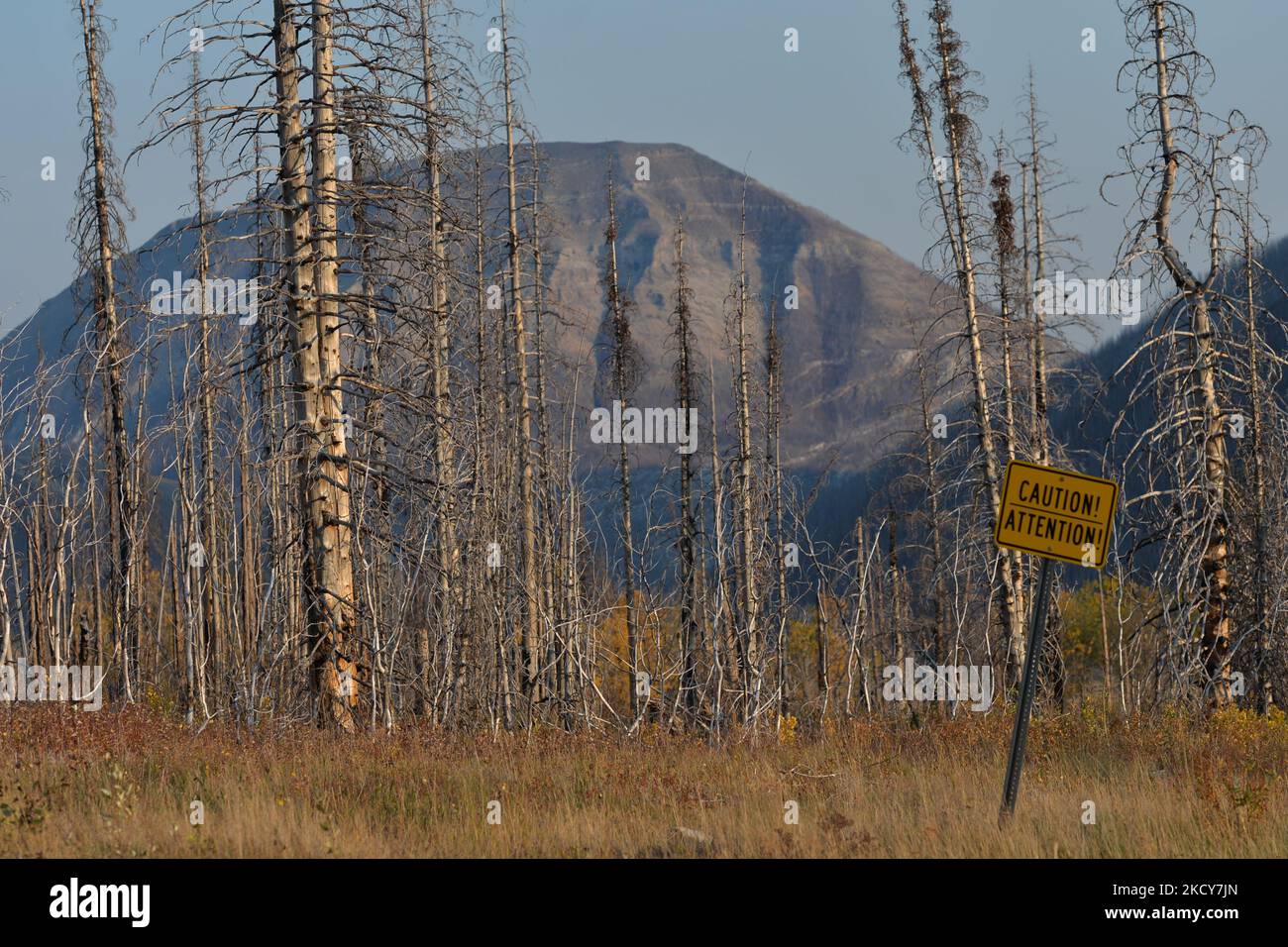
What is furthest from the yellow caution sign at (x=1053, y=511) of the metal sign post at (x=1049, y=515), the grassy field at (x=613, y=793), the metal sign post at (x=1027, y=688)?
the grassy field at (x=613, y=793)

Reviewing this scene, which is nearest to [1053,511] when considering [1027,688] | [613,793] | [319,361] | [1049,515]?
[1049,515]

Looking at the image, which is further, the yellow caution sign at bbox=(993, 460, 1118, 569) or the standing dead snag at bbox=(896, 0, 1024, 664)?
the standing dead snag at bbox=(896, 0, 1024, 664)

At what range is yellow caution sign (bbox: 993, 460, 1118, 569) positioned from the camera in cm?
701

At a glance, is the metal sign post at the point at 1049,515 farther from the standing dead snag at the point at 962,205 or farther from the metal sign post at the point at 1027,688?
the standing dead snag at the point at 962,205

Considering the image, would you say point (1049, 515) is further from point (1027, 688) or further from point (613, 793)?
point (613, 793)

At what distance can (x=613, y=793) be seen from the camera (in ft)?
29.5

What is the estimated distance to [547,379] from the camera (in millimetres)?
25953

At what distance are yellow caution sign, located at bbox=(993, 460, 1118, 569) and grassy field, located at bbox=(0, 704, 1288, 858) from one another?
1776 mm

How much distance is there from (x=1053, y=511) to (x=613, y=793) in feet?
12.8

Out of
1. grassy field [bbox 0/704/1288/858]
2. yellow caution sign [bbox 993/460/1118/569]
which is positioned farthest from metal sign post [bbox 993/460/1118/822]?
grassy field [bbox 0/704/1288/858]

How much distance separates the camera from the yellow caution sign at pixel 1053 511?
7008mm

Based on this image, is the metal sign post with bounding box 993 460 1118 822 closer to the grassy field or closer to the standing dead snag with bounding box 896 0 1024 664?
the grassy field

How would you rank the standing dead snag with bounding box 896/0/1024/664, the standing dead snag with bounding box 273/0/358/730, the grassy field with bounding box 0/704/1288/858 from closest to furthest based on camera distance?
1. the grassy field with bounding box 0/704/1288/858
2. the standing dead snag with bounding box 273/0/358/730
3. the standing dead snag with bounding box 896/0/1024/664
